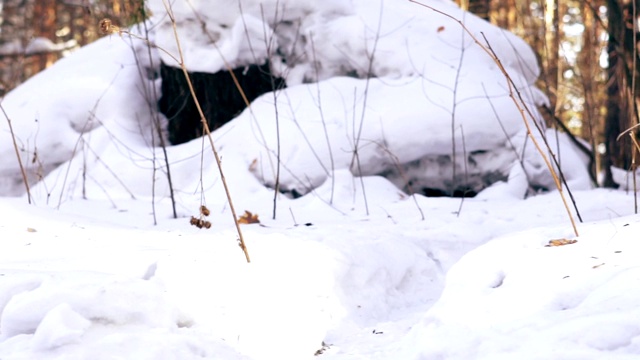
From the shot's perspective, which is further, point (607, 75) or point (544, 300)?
point (607, 75)

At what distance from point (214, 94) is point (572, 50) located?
9845 millimetres

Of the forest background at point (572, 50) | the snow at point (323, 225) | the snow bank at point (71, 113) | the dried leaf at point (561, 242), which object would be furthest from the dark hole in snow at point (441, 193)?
the dried leaf at point (561, 242)

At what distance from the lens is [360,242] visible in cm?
294

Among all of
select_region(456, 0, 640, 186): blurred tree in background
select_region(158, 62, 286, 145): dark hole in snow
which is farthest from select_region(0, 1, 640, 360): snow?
select_region(456, 0, 640, 186): blurred tree in background

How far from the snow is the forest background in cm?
40

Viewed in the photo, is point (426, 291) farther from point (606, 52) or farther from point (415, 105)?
point (606, 52)

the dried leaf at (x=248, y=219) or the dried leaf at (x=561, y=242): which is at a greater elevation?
the dried leaf at (x=561, y=242)

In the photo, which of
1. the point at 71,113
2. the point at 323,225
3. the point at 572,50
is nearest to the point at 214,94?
the point at 71,113

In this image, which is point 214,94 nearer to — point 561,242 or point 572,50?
point 561,242

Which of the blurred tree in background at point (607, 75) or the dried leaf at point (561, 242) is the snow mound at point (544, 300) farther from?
the blurred tree in background at point (607, 75)

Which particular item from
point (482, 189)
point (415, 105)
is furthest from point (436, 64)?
point (482, 189)

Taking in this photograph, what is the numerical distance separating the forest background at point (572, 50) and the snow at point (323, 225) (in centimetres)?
40

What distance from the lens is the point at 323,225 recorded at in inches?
131

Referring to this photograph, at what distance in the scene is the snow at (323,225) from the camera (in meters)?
1.81
